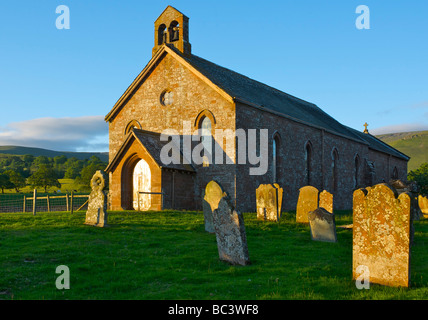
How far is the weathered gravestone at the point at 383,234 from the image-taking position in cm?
823

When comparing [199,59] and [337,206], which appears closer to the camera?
[199,59]

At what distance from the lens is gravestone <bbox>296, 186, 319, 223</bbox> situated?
17844 millimetres

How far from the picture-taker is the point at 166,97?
2750 cm

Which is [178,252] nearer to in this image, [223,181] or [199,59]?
[223,181]

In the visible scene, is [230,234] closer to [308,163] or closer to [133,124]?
[133,124]

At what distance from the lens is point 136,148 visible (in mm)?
24578

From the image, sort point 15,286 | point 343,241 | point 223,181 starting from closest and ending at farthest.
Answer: point 15,286, point 343,241, point 223,181

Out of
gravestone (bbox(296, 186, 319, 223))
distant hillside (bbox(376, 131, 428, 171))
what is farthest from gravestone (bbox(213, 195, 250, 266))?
distant hillside (bbox(376, 131, 428, 171))

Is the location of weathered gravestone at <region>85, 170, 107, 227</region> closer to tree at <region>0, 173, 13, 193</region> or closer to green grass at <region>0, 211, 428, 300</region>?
green grass at <region>0, 211, 428, 300</region>

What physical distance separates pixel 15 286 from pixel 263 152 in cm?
1904

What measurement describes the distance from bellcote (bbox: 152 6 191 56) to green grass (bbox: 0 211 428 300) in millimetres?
14724

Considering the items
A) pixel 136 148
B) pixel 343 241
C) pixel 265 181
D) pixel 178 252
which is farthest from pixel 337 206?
pixel 178 252

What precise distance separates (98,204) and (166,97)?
41.0 feet

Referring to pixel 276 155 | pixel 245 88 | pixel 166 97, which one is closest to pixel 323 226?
pixel 276 155
